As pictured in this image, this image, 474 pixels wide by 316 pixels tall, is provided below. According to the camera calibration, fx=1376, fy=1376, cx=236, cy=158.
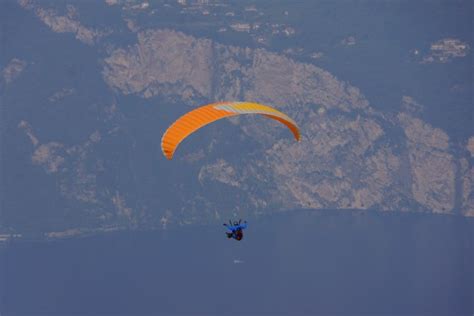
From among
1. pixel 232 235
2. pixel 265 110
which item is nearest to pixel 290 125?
pixel 265 110

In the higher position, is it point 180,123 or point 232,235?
point 180,123

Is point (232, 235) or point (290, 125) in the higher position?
point (290, 125)

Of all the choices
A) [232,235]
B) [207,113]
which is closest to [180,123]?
[207,113]

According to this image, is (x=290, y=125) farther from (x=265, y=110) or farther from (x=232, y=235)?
(x=232, y=235)

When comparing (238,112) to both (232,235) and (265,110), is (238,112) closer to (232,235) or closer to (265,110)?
(265,110)

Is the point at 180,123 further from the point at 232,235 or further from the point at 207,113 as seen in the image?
the point at 232,235
